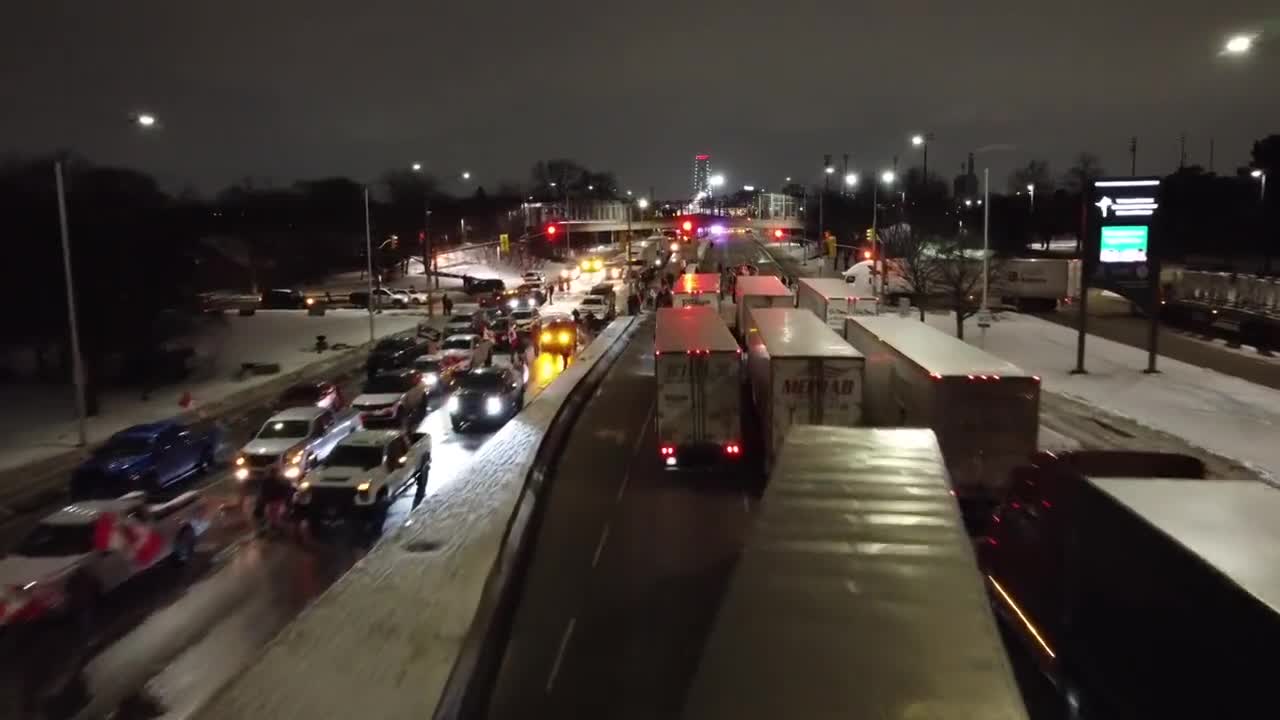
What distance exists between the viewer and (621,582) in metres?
13.3

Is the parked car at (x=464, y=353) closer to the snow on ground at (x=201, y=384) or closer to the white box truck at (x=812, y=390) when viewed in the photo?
the snow on ground at (x=201, y=384)

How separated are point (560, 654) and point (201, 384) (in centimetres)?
2684

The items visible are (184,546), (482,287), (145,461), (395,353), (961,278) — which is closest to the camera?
(184,546)

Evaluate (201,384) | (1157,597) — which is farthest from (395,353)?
(1157,597)

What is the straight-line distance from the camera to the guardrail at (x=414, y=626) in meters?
8.73

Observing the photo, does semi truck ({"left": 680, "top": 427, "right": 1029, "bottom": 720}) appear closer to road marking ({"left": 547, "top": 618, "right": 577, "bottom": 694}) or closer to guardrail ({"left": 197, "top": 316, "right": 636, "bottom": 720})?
road marking ({"left": 547, "top": 618, "right": 577, "bottom": 694})

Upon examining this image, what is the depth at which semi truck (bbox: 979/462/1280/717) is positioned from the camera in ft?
17.6

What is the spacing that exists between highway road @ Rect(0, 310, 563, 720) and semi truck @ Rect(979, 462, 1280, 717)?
25.9ft

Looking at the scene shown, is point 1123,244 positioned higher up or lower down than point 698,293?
higher up

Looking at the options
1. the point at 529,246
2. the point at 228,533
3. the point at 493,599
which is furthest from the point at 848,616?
the point at 529,246

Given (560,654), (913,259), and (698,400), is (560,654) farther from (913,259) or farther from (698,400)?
(913,259)

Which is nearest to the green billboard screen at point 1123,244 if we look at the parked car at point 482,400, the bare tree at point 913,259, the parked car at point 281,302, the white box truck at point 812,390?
the bare tree at point 913,259

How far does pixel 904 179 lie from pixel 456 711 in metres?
125

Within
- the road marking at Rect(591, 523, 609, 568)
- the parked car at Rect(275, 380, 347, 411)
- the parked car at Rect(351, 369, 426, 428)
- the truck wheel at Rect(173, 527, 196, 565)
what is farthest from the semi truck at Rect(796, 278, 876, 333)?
the truck wheel at Rect(173, 527, 196, 565)
